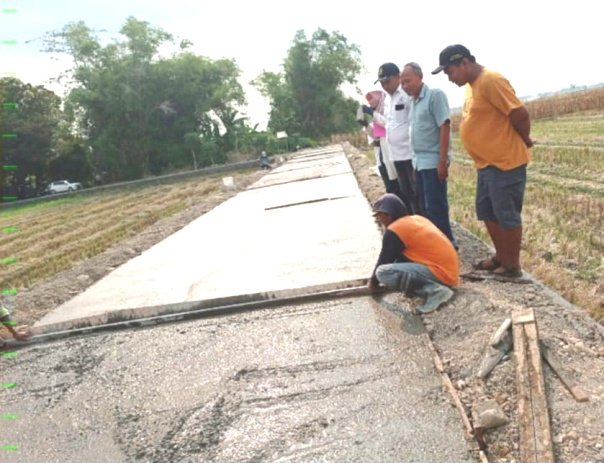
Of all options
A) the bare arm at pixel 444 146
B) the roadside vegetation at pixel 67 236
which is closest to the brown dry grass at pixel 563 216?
the bare arm at pixel 444 146

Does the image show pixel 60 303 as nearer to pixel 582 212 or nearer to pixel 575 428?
pixel 575 428

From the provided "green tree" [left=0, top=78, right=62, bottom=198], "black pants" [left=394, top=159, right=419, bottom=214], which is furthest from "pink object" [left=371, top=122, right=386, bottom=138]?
"green tree" [left=0, top=78, right=62, bottom=198]

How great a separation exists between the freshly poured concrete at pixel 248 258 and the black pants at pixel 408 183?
1.69 feet

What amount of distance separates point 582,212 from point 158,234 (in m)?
5.56

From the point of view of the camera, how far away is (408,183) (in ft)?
15.1

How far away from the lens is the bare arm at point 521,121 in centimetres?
321

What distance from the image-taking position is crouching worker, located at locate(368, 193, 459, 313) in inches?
130

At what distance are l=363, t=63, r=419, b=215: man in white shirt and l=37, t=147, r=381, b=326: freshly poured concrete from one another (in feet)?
2.07

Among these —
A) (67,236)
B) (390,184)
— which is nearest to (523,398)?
(390,184)

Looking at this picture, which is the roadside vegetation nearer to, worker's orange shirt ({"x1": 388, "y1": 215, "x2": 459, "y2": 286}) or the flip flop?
worker's orange shirt ({"x1": 388, "y1": 215, "x2": 459, "y2": 286})

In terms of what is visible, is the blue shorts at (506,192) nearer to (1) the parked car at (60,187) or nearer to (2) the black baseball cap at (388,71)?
(2) the black baseball cap at (388,71)

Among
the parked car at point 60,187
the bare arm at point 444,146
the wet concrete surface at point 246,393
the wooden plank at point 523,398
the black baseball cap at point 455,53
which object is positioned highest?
the black baseball cap at point 455,53

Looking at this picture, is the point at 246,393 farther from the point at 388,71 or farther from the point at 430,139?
the point at 388,71

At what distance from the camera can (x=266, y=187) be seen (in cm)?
1209
